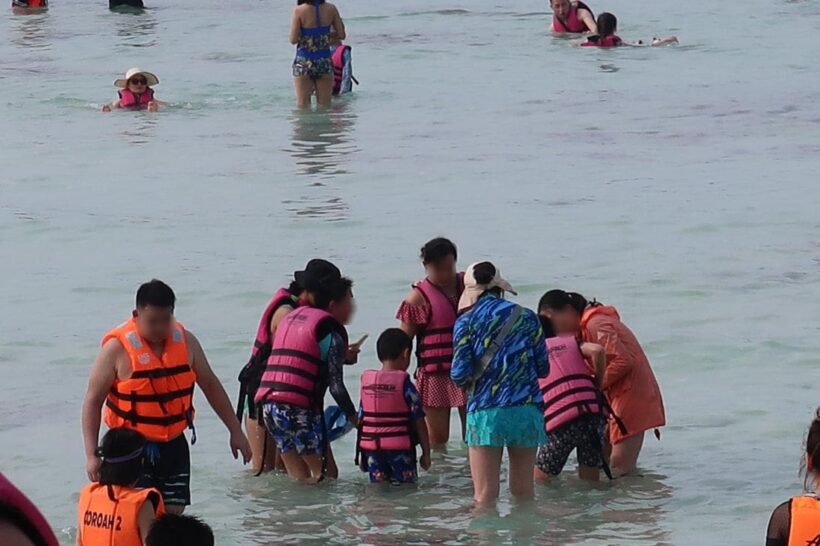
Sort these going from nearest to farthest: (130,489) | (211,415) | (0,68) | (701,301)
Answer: (130,489)
(211,415)
(701,301)
(0,68)

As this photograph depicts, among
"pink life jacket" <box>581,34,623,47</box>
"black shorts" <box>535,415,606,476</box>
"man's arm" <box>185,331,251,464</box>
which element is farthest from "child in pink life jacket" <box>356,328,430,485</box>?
"pink life jacket" <box>581,34,623,47</box>

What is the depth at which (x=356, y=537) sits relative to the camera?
793 centimetres

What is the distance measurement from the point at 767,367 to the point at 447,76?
1373 cm

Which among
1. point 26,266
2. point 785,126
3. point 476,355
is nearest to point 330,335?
point 476,355

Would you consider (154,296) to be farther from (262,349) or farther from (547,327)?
(547,327)

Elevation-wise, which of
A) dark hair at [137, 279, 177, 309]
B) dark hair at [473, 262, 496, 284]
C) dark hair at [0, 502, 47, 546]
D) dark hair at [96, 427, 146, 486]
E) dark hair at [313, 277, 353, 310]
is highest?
dark hair at [0, 502, 47, 546]

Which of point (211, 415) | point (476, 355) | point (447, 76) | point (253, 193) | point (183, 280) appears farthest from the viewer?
point (447, 76)

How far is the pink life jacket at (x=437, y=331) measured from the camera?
28.2 feet

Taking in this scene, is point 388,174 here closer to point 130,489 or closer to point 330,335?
point 330,335

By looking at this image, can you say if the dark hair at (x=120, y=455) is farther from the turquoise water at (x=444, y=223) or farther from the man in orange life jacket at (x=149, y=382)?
the turquoise water at (x=444, y=223)

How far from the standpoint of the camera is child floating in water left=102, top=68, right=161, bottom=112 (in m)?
20.4

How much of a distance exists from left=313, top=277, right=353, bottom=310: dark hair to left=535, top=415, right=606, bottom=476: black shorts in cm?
122

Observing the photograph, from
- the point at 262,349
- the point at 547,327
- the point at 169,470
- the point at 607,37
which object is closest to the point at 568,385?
the point at 547,327

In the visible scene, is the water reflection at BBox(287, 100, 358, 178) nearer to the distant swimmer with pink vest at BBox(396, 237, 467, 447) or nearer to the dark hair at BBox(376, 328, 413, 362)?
the distant swimmer with pink vest at BBox(396, 237, 467, 447)
